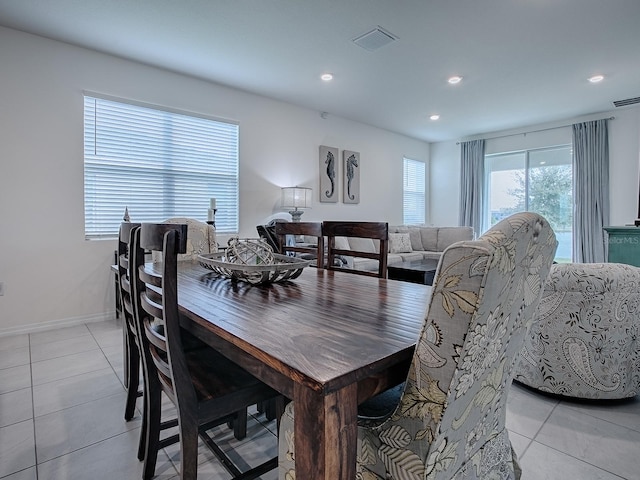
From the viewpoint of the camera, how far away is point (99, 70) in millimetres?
3395

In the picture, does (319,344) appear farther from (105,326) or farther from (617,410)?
→ (105,326)

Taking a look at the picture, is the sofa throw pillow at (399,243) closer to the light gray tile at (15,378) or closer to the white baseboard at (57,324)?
the white baseboard at (57,324)

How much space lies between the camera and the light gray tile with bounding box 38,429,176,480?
1414 mm

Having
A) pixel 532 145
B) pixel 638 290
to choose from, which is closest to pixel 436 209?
pixel 532 145

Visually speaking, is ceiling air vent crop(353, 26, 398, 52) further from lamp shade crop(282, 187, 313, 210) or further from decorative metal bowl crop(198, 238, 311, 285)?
decorative metal bowl crop(198, 238, 311, 285)

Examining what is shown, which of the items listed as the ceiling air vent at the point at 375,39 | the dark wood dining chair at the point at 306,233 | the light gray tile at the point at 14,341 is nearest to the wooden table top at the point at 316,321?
the dark wood dining chair at the point at 306,233

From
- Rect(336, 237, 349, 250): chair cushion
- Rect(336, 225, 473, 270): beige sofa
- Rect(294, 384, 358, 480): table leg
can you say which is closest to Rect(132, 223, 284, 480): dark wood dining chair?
Rect(294, 384, 358, 480): table leg

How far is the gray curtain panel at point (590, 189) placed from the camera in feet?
17.2

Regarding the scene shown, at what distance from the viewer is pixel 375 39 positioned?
3.11 m

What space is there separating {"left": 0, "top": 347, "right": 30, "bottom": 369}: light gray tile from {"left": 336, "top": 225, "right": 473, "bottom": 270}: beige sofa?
128 inches

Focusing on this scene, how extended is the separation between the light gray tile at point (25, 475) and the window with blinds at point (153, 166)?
2.43 m

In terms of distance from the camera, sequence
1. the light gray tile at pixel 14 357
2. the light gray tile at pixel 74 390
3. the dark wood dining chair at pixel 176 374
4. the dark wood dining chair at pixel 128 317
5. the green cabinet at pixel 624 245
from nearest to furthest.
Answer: the dark wood dining chair at pixel 176 374 → the dark wood dining chair at pixel 128 317 → the light gray tile at pixel 74 390 → the light gray tile at pixel 14 357 → the green cabinet at pixel 624 245

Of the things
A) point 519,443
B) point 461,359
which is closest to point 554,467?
point 519,443

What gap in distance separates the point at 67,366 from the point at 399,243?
4.23 metres
